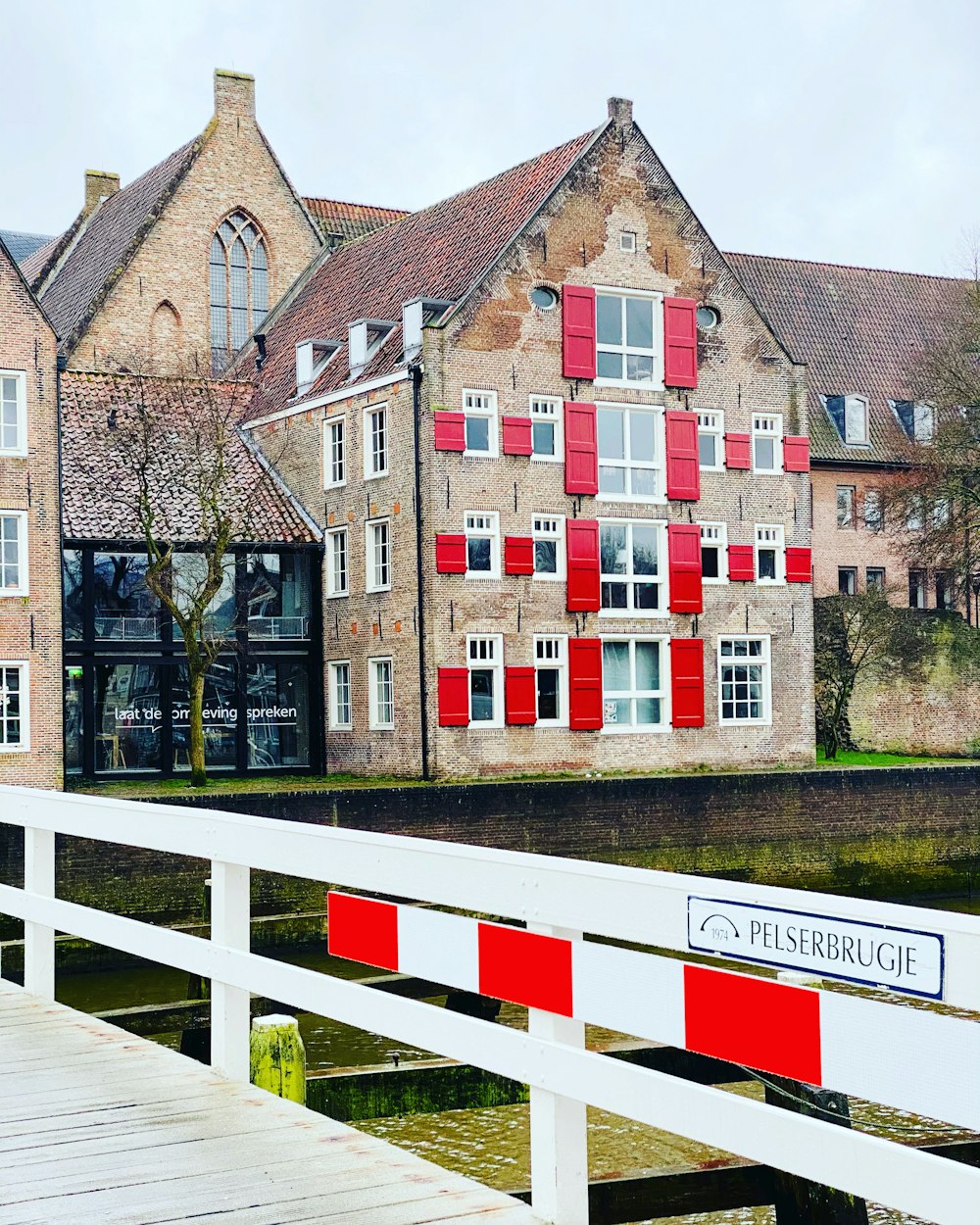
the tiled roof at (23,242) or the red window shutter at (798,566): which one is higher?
the tiled roof at (23,242)

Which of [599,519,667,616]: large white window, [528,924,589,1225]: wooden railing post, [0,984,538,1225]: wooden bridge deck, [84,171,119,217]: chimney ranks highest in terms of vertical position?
[84,171,119,217]: chimney

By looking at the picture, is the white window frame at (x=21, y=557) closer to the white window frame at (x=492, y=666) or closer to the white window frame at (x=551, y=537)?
the white window frame at (x=492, y=666)

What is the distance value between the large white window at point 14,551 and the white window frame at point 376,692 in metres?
6.57

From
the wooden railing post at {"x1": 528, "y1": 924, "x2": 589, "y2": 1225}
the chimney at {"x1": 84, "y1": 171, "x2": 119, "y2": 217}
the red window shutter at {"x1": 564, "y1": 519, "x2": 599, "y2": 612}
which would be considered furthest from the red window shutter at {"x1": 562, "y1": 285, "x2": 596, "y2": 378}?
the wooden railing post at {"x1": 528, "y1": 924, "x2": 589, "y2": 1225}

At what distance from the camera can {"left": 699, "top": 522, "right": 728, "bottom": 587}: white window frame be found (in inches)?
1308

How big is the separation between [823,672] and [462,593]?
983 cm

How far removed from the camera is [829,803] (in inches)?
1180

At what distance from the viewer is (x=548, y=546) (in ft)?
103

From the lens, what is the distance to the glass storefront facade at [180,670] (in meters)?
30.2

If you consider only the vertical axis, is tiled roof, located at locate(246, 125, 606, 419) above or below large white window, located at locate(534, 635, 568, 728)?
above

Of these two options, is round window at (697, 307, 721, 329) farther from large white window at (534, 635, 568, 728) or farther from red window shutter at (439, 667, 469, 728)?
red window shutter at (439, 667, 469, 728)

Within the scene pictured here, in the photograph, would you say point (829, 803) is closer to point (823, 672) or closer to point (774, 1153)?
point (823, 672)

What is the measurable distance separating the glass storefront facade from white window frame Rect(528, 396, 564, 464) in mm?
5067

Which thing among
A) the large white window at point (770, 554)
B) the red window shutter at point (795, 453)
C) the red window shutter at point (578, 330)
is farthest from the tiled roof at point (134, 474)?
the red window shutter at point (795, 453)
